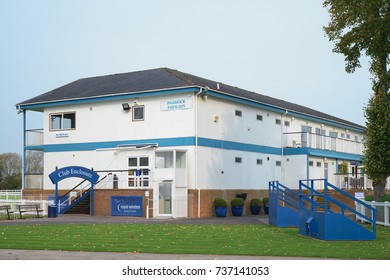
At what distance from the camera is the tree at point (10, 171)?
65.2 m

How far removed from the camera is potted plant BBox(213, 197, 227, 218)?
34594 mm

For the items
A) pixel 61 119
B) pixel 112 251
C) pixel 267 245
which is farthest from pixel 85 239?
pixel 61 119

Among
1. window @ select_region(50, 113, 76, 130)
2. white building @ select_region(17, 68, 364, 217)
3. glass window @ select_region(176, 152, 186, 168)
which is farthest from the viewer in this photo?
window @ select_region(50, 113, 76, 130)

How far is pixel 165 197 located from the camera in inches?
1314

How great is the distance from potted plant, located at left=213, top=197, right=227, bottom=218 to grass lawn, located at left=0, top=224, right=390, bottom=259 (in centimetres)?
1255

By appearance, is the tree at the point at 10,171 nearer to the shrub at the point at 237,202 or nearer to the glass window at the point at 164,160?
the glass window at the point at 164,160

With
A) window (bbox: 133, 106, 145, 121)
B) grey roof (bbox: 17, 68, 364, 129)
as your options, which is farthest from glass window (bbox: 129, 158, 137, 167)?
grey roof (bbox: 17, 68, 364, 129)

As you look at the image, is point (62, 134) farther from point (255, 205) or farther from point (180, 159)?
point (255, 205)

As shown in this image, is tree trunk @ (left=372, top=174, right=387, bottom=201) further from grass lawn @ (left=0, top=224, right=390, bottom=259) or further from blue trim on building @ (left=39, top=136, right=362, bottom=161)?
grass lawn @ (left=0, top=224, right=390, bottom=259)

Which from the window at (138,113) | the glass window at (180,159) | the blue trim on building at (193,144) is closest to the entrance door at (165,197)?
the glass window at (180,159)

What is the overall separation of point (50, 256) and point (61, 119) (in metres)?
26.8

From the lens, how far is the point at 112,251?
49.8 feet

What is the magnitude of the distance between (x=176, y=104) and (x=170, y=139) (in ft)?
6.62

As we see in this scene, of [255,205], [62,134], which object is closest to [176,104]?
[255,205]
